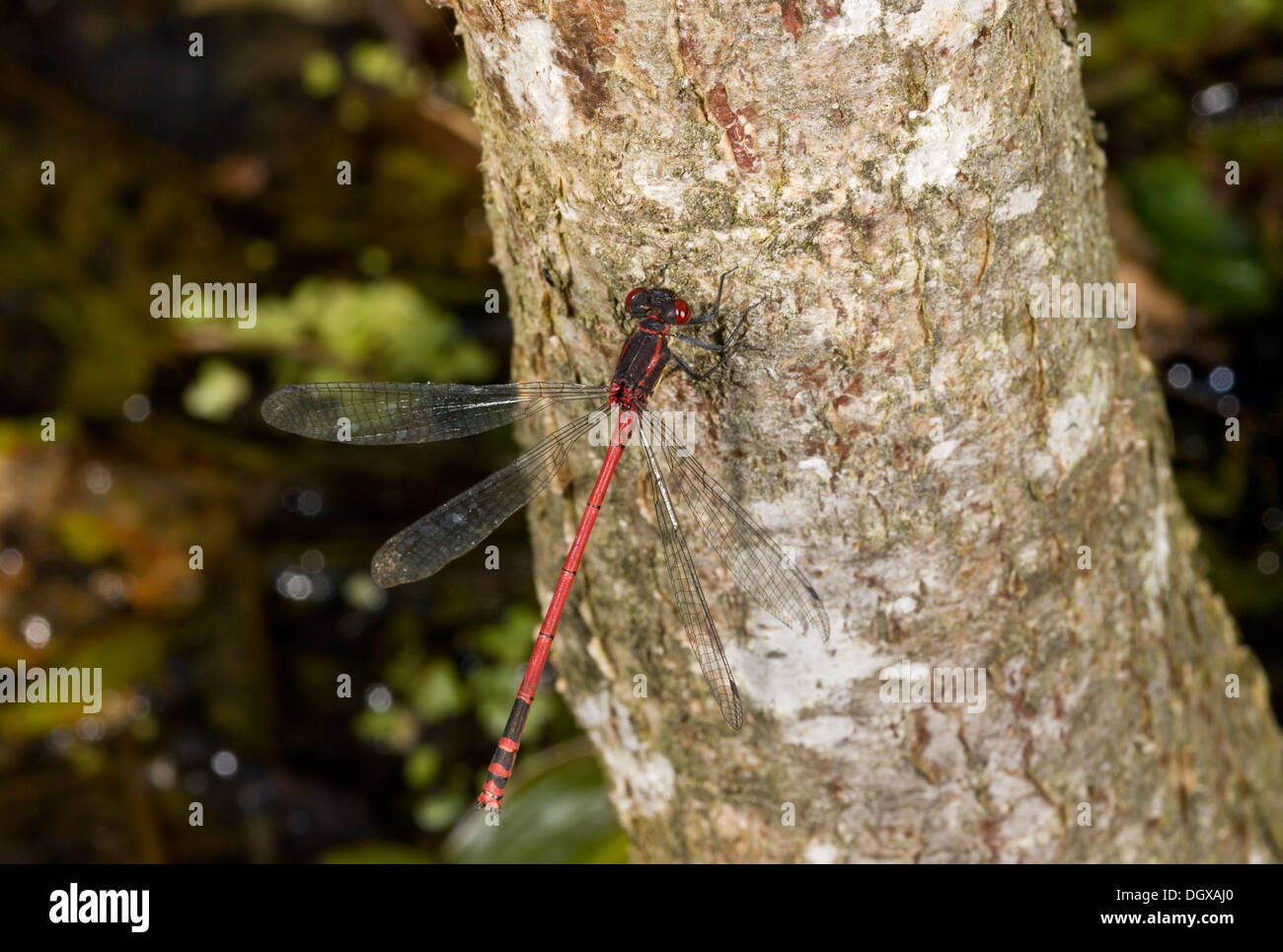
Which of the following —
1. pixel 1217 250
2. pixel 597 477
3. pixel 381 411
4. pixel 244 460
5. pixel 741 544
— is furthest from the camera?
pixel 244 460

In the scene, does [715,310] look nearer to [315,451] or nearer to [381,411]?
[381,411]

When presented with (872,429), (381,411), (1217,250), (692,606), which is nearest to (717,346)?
(872,429)

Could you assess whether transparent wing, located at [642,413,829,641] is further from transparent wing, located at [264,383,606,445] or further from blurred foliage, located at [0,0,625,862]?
blurred foliage, located at [0,0,625,862]

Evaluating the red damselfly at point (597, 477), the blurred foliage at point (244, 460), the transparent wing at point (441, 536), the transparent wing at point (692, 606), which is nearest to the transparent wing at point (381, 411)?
the red damselfly at point (597, 477)

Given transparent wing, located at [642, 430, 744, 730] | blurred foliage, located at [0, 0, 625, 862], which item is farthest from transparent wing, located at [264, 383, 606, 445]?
blurred foliage, located at [0, 0, 625, 862]

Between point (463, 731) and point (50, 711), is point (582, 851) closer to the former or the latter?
point (463, 731)

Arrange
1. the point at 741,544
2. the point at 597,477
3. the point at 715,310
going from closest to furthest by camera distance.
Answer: the point at 715,310 < the point at 741,544 < the point at 597,477

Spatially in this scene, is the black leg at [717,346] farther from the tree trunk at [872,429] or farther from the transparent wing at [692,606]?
the transparent wing at [692,606]
